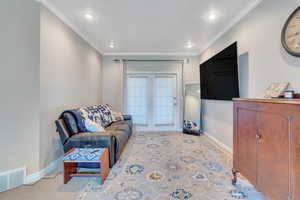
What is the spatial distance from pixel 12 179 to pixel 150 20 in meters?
3.09

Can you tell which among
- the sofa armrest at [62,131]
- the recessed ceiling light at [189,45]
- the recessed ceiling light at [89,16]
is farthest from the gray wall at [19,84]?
the recessed ceiling light at [189,45]

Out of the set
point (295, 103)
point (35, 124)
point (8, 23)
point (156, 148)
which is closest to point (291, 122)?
point (295, 103)

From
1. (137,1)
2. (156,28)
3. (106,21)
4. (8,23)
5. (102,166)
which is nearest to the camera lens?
(8,23)

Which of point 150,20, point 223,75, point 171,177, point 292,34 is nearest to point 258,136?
point 292,34

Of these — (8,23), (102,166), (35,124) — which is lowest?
(102,166)

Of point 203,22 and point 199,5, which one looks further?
point 203,22

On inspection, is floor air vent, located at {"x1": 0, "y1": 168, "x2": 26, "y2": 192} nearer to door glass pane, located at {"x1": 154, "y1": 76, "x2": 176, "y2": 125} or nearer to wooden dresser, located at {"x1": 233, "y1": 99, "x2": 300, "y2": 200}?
wooden dresser, located at {"x1": 233, "y1": 99, "x2": 300, "y2": 200}

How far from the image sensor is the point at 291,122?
1147 millimetres

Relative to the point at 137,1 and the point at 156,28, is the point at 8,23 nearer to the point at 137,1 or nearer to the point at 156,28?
the point at 137,1

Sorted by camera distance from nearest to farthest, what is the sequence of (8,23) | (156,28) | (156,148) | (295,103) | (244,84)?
1. (295,103)
2. (8,23)
3. (244,84)
4. (156,28)
5. (156,148)

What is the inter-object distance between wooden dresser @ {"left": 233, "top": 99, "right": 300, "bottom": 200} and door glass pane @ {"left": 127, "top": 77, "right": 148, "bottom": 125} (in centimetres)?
332

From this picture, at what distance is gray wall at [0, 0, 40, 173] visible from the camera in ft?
6.15

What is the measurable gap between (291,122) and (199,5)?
6.48 ft

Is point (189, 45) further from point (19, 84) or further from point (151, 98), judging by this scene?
point (19, 84)
